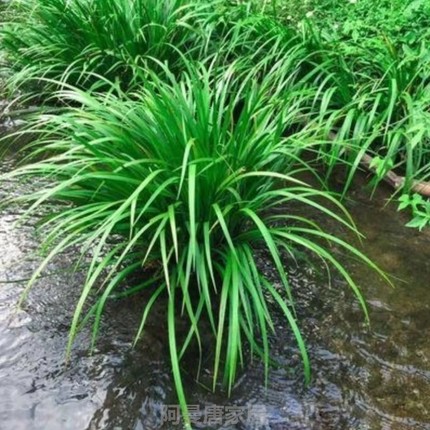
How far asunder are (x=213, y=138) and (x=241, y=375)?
0.92m

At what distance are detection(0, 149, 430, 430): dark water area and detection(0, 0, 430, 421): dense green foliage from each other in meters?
Answer: 0.09

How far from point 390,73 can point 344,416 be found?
214cm

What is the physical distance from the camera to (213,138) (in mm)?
2221

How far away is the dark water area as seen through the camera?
6.00 ft

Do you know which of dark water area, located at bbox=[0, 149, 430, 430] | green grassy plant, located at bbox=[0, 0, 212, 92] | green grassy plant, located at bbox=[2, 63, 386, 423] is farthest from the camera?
green grassy plant, located at bbox=[0, 0, 212, 92]

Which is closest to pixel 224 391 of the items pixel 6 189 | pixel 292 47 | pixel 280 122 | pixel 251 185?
pixel 251 185

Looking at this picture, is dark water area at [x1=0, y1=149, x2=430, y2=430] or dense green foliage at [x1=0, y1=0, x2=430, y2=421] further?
dense green foliage at [x1=0, y1=0, x2=430, y2=421]

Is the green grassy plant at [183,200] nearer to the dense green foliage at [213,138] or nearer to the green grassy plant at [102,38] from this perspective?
the dense green foliage at [213,138]

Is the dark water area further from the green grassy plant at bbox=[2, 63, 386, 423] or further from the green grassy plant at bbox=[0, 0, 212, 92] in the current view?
the green grassy plant at bbox=[0, 0, 212, 92]

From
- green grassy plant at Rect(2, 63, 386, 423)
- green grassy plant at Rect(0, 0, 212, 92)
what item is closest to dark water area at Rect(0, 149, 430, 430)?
green grassy plant at Rect(2, 63, 386, 423)

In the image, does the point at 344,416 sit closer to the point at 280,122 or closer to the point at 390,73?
the point at 280,122

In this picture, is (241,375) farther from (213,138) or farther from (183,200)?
(213,138)

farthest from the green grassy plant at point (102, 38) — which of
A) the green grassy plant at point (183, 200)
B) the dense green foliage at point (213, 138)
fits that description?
the green grassy plant at point (183, 200)

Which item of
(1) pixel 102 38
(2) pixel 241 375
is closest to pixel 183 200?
(2) pixel 241 375
